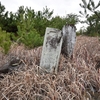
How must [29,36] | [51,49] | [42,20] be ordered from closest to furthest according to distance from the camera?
[51,49], [29,36], [42,20]

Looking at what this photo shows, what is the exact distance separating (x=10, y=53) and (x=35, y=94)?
220 cm

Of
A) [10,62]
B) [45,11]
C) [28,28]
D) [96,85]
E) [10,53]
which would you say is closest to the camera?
[96,85]

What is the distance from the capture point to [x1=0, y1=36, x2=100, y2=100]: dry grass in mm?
4152

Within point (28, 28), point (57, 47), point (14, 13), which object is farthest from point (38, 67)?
point (14, 13)

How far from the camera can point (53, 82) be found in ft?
14.1

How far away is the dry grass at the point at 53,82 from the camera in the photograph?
4.15 metres

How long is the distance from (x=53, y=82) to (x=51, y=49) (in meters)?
0.70

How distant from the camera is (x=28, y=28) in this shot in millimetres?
7848

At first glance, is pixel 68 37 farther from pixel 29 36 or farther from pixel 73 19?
pixel 73 19

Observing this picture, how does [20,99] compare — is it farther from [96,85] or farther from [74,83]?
[96,85]

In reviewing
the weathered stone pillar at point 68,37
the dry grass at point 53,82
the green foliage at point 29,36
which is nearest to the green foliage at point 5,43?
the green foliage at point 29,36

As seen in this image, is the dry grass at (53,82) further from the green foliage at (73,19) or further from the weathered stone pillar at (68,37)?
the green foliage at (73,19)

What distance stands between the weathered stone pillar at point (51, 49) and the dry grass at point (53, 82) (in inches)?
5.7

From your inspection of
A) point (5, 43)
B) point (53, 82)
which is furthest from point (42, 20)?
point (53, 82)
